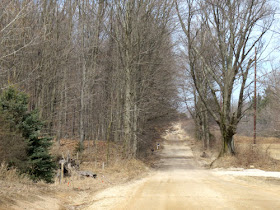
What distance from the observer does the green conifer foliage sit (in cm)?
1498

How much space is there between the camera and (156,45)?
2566cm

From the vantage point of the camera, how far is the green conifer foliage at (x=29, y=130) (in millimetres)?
14984

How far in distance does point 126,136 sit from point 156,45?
776 cm

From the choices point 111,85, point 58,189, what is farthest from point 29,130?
point 111,85

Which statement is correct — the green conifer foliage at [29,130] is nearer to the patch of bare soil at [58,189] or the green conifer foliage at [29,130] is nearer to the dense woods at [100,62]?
the patch of bare soil at [58,189]

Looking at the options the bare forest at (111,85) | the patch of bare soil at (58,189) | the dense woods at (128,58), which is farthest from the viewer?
the dense woods at (128,58)

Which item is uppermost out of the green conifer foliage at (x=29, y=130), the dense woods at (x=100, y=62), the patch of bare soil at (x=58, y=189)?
the dense woods at (x=100, y=62)

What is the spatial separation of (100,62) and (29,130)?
20181 millimetres

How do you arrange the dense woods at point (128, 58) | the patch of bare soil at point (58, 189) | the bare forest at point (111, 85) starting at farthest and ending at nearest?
the dense woods at point (128, 58) → the bare forest at point (111, 85) → the patch of bare soil at point (58, 189)

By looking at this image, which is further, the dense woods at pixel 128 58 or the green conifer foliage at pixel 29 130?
the dense woods at pixel 128 58

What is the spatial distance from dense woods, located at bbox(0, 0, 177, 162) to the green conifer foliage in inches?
123

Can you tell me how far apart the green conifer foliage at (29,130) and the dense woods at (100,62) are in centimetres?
313

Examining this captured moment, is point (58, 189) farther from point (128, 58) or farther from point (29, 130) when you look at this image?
point (128, 58)

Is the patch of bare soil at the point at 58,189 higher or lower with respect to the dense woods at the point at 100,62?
lower
